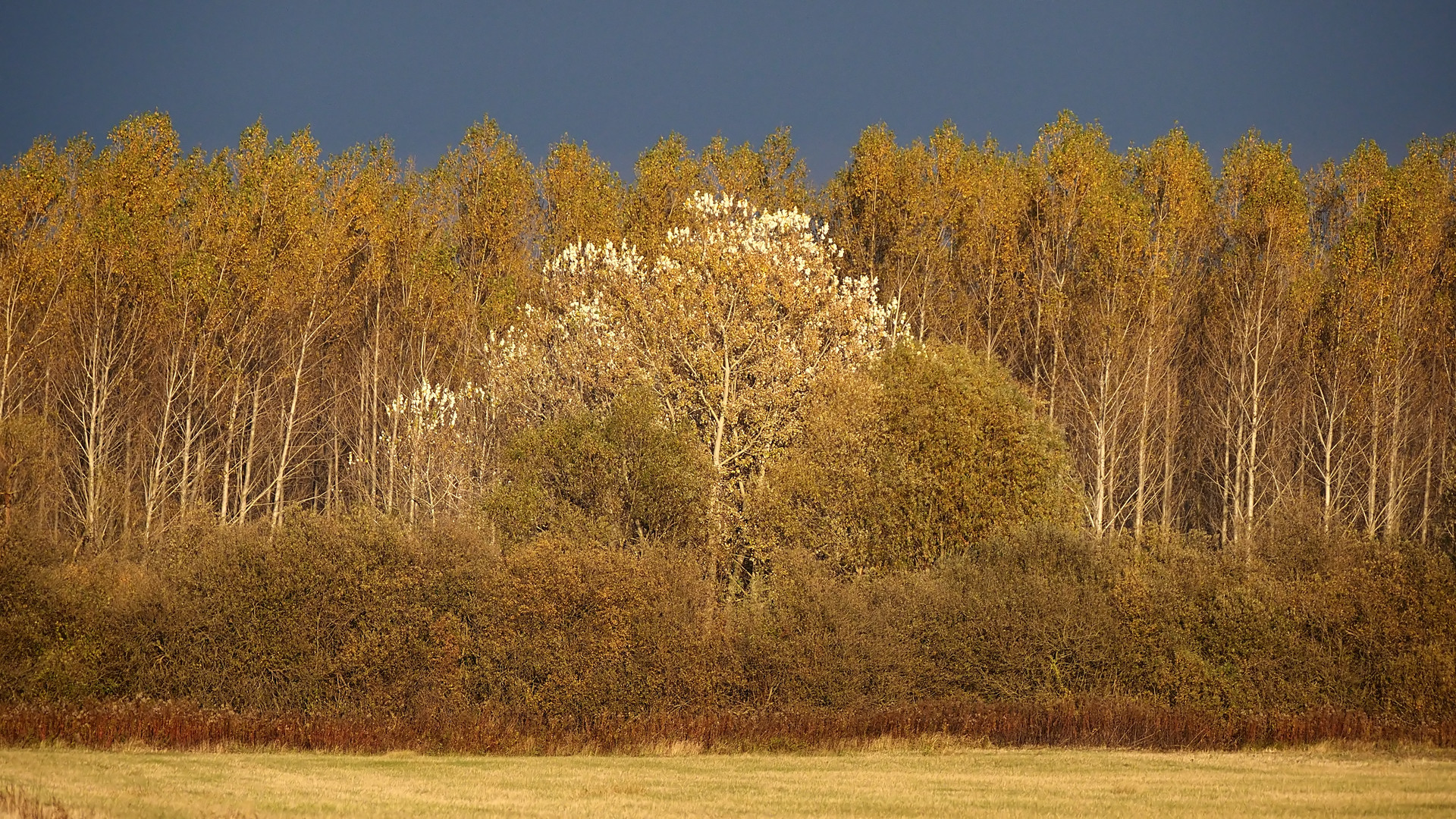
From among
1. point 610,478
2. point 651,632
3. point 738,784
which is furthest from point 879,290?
point 738,784

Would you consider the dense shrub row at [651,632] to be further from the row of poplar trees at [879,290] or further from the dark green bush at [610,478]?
the row of poplar trees at [879,290]

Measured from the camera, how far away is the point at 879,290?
2004 inches

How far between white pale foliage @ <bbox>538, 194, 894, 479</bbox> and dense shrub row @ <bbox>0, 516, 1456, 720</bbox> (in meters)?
7.38

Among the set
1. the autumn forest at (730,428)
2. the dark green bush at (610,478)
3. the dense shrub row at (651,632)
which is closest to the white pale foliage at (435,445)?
the autumn forest at (730,428)

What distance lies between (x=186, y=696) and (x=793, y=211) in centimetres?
2127

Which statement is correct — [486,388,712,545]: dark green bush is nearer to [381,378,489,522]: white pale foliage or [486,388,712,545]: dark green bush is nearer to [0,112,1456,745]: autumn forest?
[0,112,1456,745]: autumn forest

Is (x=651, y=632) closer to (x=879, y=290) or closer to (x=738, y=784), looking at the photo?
A: (x=738, y=784)

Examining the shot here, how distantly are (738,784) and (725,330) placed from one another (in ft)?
55.1

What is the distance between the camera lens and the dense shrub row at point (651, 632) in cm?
2723

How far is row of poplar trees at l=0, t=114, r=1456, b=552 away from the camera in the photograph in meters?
44.6

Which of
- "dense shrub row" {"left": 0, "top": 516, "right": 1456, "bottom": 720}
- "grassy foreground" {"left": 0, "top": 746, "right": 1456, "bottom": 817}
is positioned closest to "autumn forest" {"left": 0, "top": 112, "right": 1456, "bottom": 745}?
"dense shrub row" {"left": 0, "top": 516, "right": 1456, "bottom": 720}

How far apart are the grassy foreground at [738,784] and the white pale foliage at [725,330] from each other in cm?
1250

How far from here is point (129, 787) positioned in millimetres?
19156

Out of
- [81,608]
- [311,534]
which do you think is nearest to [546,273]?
[311,534]
